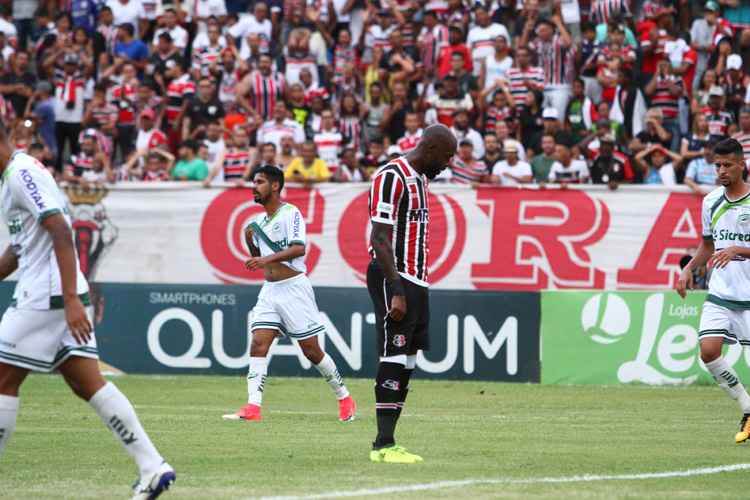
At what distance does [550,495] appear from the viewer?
27.6 feet

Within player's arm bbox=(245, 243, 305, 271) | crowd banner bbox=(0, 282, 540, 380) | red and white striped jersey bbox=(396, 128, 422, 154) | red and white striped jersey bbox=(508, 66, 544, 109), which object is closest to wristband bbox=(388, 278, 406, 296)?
player's arm bbox=(245, 243, 305, 271)

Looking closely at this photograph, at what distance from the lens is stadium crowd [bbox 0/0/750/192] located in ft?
76.7

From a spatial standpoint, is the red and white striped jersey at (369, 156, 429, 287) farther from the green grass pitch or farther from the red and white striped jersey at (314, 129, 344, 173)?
the red and white striped jersey at (314, 129, 344, 173)

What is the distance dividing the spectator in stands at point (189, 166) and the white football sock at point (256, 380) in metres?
10.5

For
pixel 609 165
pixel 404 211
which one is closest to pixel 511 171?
pixel 609 165

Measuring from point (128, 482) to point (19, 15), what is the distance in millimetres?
23310

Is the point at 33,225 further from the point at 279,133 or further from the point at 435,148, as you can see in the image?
the point at 279,133

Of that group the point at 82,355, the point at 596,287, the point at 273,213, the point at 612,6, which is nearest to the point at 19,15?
the point at 612,6

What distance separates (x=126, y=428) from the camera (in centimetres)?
782

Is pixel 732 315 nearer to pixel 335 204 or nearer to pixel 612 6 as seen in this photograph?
pixel 335 204

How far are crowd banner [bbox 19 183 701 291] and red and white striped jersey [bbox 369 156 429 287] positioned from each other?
11089 millimetres

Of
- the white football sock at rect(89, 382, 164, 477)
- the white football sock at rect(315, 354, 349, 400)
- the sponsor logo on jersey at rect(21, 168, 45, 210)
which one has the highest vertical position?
the sponsor logo on jersey at rect(21, 168, 45, 210)

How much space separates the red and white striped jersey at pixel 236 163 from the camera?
77.9 ft

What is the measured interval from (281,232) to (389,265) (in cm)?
452
